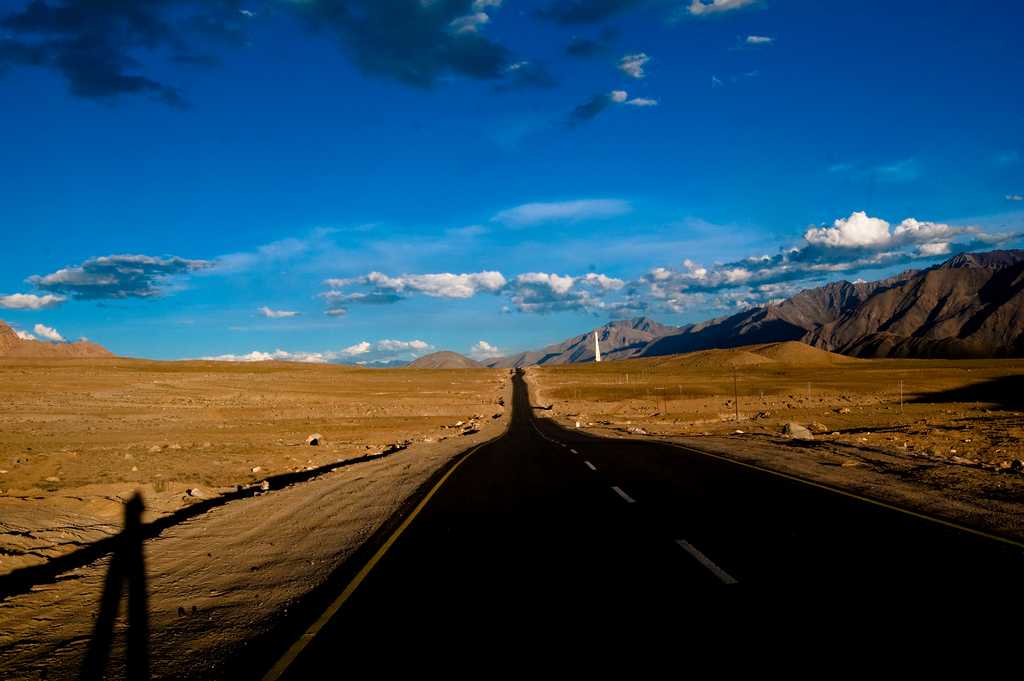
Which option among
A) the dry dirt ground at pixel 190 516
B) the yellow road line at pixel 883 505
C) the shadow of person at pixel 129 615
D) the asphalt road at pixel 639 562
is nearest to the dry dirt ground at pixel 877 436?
the yellow road line at pixel 883 505

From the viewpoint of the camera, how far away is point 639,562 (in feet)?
25.5

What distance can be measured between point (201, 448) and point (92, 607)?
2382 centimetres

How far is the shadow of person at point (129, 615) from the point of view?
5641 millimetres

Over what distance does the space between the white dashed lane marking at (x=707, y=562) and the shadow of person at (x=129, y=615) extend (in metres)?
5.84

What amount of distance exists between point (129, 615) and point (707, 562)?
6.89 meters

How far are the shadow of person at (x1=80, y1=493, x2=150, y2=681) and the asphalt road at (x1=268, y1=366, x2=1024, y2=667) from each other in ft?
5.72

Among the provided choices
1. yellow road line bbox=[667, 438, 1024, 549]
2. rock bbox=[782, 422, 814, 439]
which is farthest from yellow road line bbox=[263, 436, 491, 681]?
rock bbox=[782, 422, 814, 439]

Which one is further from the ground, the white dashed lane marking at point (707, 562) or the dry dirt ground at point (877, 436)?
the white dashed lane marking at point (707, 562)

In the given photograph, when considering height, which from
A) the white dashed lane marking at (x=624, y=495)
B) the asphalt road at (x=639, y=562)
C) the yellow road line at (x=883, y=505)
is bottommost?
the yellow road line at (x=883, y=505)

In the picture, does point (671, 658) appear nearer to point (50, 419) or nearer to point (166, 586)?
point (166, 586)

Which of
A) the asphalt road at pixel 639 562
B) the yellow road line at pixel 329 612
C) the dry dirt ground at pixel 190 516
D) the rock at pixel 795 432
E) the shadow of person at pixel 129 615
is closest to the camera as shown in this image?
the yellow road line at pixel 329 612

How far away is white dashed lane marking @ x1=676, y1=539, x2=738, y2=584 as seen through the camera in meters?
7.01

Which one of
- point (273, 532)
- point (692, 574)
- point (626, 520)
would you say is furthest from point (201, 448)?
point (692, 574)

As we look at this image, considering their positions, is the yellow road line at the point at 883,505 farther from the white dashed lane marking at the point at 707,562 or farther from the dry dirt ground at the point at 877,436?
the white dashed lane marking at the point at 707,562
